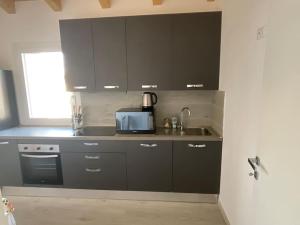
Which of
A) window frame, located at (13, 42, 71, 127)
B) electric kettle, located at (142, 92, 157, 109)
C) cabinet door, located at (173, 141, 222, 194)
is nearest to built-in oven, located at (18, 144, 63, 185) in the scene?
window frame, located at (13, 42, 71, 127)

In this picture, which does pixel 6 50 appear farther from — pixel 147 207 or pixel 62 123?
pixel 147 207

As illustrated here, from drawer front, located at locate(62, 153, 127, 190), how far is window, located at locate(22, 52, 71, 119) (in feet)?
2.62

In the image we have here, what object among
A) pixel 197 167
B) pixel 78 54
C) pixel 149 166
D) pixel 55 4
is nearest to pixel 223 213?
pixel 197 167

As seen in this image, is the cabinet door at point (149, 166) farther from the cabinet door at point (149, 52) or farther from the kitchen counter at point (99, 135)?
the cabinet door at point (149, 52)

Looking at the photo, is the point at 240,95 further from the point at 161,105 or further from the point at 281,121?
the point at 161,105

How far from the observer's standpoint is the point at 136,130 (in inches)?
94.0

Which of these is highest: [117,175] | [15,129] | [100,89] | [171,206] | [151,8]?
[151,8]

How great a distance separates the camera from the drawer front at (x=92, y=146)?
7.59ft

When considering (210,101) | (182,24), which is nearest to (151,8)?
(182,24)

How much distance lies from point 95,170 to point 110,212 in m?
0.51

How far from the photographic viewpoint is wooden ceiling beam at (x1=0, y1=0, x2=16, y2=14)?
2519 millimetres

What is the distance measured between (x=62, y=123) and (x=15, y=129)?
610 mm

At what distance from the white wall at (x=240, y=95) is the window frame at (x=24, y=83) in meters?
2.20

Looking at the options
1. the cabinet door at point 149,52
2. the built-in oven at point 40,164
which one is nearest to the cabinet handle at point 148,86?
the cabinet door at point 149,52
